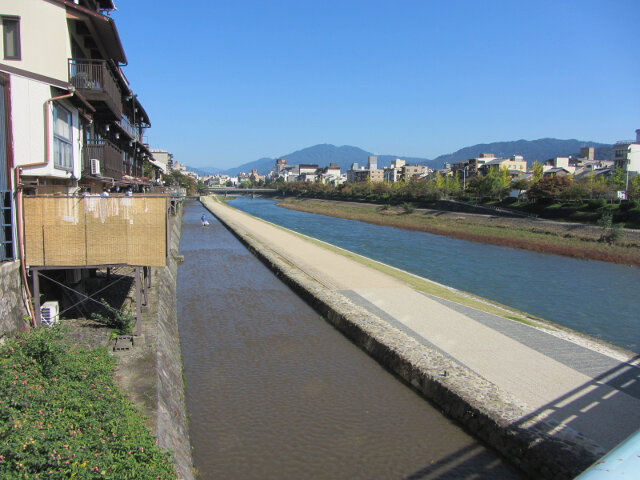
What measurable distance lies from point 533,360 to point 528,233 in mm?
33898

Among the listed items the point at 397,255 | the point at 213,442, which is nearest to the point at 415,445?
the point at 213,442

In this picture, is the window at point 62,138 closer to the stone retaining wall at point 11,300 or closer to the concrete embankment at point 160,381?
the stone retaining wall at point 11,300

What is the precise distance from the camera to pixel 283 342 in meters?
10.8

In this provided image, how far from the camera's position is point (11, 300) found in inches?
313

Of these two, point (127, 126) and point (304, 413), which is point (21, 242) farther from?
point (127, 126)

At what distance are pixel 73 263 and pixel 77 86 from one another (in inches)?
209

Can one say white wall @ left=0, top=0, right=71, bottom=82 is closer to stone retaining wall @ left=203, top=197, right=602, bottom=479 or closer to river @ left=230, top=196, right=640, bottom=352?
stone retaining wall @ left=203, top=197, right=602, bottom=479

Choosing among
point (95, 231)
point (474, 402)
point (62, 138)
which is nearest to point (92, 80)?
point (62, 138)

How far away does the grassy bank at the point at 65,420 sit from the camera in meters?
4.04

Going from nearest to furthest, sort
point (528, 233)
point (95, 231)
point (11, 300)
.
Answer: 1. point (11, 300)
2. point (95, 231)
3. point (528, 233)

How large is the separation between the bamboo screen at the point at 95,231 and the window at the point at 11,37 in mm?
3316

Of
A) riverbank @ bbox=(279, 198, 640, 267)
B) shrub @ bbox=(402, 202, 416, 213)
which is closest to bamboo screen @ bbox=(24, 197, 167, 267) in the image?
riverbank @ bbox=(279, 198, 640, 267)

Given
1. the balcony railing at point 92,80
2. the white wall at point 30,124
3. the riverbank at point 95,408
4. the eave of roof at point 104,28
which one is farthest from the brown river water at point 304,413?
the eave of roof at point 104,28

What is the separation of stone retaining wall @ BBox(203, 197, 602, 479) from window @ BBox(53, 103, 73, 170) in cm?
740
